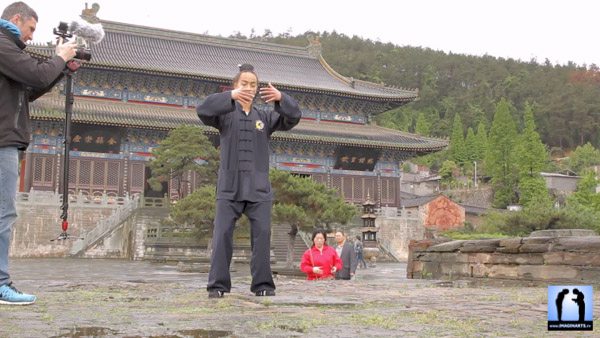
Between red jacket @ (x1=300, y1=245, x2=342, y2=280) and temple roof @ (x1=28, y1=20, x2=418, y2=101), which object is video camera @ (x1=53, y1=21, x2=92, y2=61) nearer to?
red jacket @ (x1=300, y1=245, x2=342, y2=280)

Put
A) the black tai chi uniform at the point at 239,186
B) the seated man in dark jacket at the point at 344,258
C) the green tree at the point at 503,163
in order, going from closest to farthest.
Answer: the black tai chi uniform at the point at 239,186 < the seated man in dark jacket at the point at 344,258 < the green tree at the point at 503,163

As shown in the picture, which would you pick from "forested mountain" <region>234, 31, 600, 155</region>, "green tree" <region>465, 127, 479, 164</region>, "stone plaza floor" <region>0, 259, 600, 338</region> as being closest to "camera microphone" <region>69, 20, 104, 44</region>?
"stone plaza floor" <region>0, 259, 600, 338</region>

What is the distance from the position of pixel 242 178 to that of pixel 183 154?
2039cm

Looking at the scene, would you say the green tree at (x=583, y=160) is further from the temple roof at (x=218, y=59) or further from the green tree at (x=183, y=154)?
the green tree at (x=183, y=154)

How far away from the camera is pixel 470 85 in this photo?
90.4 m

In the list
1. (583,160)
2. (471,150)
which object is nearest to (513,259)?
(471,150)

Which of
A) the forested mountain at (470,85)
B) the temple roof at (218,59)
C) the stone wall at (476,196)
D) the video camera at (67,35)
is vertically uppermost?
the forested mountain at (470,85)

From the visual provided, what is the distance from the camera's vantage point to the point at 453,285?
680cm

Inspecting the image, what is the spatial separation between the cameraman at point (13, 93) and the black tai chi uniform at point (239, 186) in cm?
119

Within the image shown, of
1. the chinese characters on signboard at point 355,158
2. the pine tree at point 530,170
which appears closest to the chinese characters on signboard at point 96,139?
the chinese characters on signboard at point 355,158

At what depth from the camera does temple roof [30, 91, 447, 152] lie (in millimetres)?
26578

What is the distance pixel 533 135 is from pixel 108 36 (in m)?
31.4

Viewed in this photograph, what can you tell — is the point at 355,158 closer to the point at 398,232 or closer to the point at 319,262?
the point at 398,232

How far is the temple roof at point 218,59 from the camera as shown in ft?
101
